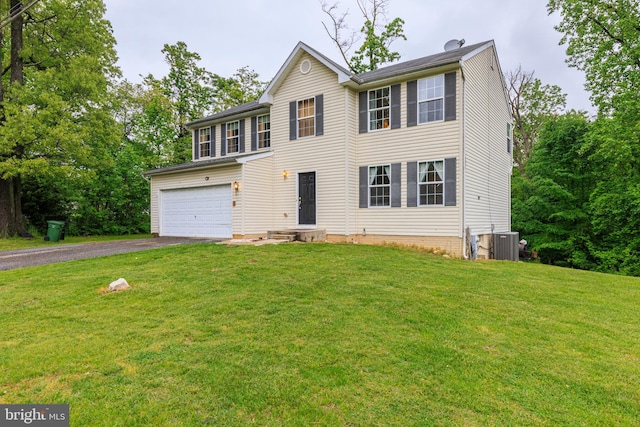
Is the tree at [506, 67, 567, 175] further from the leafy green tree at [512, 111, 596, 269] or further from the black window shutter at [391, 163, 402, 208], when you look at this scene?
the black window shutter at [391, 163, 402, 208]

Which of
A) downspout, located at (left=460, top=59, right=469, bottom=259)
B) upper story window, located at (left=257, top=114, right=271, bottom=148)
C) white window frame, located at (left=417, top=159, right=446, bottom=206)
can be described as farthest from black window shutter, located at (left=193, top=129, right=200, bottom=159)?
downspout, located at (left=460, top=59, right=469, bottom=259)

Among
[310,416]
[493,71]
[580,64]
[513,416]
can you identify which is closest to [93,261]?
[310,416]

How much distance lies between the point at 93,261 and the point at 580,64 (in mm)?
22173

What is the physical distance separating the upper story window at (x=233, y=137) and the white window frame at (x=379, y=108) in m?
6.47

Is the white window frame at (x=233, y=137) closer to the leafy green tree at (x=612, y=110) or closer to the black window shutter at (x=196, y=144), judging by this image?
the black window shutter at (x=196, y=144)

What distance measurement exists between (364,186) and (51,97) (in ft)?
45.8

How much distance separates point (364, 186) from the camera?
1130 centimetres

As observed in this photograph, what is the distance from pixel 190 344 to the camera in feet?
11.3

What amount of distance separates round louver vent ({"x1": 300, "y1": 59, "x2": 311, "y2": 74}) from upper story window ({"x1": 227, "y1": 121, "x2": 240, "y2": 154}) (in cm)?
418

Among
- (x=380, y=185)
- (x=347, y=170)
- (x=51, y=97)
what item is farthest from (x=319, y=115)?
(x=51, y=97)

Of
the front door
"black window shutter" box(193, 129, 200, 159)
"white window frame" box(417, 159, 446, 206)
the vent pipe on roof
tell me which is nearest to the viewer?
"white window frame" box(417, 159, 446, 206)

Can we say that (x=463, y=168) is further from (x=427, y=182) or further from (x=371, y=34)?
(x=371, y=34)

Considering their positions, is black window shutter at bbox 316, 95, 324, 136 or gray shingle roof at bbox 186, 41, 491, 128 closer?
gray shingle roof at bbox 186, 41, 491, 128

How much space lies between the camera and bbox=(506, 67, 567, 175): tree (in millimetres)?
23266
